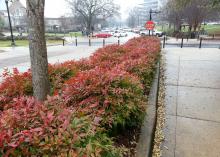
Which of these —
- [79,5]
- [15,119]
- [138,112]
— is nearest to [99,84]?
[138,112]

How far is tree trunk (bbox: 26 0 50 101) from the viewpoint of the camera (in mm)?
3031

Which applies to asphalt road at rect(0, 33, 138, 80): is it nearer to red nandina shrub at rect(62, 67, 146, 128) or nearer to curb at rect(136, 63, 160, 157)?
curb at rect(136, 63, 160, 157)

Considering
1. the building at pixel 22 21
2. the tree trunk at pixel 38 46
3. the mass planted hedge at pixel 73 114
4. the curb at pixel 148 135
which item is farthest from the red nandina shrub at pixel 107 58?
the building at pixel 22 21

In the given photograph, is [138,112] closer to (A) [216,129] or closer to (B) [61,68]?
(A) [216,129]

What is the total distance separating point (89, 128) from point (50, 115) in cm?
34

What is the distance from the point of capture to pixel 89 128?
184cm

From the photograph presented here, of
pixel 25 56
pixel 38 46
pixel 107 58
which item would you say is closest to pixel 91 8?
pixel 25 56

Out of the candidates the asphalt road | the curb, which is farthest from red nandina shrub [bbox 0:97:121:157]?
the asphalt road

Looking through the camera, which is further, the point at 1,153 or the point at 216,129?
the point at 216,129

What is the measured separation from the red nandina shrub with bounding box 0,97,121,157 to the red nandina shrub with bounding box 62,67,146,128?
0.54m

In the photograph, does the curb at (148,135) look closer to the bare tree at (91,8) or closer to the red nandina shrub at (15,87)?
the red nandina shrub at (15,87)

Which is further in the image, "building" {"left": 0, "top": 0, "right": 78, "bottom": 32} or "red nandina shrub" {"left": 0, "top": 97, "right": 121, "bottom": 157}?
"building" {"left": 0, "top": 0, "right": 78, "bottom": 32}

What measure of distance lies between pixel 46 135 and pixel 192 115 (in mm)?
3561

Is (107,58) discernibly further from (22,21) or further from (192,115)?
(22,21)
